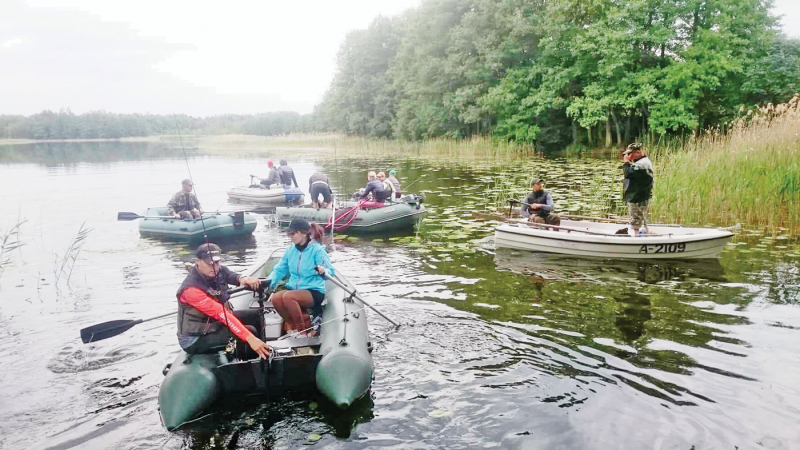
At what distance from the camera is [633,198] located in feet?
30.4

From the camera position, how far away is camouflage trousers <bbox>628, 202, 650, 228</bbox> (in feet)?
30.8

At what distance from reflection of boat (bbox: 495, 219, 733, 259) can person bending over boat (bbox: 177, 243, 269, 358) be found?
6.44 metres

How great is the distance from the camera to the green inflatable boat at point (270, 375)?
4500mm

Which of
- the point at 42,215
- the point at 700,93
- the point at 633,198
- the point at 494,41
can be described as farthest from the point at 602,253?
the point at 494,41

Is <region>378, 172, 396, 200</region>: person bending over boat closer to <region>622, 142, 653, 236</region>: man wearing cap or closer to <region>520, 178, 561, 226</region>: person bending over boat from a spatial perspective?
<region>520, 178, 561, 226</region>: person bending over boat

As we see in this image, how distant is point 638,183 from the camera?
9211 mm

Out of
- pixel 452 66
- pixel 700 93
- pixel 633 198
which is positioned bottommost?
pixel 633 198

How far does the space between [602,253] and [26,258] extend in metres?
11.8

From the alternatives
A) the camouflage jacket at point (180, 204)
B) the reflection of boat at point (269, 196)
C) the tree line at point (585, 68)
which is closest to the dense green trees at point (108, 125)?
the tree line at point (585, 68)

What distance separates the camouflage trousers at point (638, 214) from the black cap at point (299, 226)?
6.31 metres

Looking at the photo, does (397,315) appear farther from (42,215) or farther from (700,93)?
(700,93)

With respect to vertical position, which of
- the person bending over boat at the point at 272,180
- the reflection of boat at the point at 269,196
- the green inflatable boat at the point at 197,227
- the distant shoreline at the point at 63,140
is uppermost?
the distant shoreline at the point at 63,140

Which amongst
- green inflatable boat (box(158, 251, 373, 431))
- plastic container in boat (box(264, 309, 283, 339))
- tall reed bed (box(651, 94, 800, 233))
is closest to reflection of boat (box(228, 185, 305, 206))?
tall reed bed (box(651, 94, 800, 233))

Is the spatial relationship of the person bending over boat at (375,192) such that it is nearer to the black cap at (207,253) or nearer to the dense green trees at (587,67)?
the black cap at (207,253)
